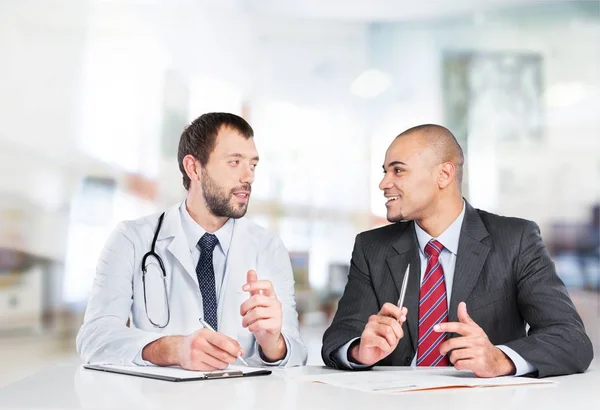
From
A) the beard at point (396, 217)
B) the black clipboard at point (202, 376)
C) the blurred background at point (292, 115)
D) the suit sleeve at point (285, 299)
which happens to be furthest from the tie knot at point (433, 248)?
the blurred background at point (292, 115)

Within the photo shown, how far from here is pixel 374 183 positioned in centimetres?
479

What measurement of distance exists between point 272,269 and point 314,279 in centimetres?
230

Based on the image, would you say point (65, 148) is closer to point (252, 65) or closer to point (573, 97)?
point (252, 65)

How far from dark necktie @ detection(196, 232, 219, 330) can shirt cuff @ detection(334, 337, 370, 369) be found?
0.53 meters

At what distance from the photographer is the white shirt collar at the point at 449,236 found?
7.80 feet

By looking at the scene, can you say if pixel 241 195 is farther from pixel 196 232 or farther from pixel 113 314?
pixel 113 314

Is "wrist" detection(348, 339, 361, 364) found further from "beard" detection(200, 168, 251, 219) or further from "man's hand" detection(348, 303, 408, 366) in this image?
"beard" detection(200, 168, 251, 219)

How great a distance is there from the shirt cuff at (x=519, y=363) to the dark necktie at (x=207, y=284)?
0.96m

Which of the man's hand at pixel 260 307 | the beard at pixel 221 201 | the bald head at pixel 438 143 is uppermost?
the bald head at pixel 438 143

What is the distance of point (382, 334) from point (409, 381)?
0.25 meters

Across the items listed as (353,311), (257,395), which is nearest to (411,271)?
(353,311)

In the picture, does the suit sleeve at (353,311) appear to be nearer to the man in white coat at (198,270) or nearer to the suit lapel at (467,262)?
the man in white coat at (198,270)

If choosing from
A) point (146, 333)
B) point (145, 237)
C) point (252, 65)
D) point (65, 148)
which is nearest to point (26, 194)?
point (65, 148)

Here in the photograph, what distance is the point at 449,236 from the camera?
7.90ft
